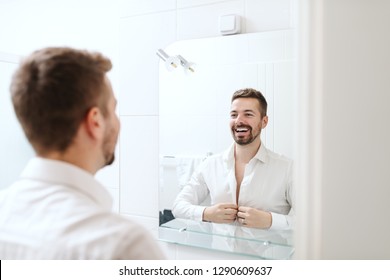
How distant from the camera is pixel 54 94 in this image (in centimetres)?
64

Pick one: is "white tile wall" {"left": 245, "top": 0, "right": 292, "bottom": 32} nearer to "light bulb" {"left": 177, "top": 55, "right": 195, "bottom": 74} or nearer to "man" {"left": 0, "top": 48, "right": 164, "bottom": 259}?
"light bulb" {"left": 177, "top": 55, "right": 195, "bottom": 74}

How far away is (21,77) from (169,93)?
69 cm

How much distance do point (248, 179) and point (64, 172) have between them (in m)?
0.71

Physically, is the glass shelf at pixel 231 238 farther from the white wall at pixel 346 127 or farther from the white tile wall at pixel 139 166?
the white wall at pixel 346 127

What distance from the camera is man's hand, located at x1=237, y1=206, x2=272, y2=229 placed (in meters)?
1.18

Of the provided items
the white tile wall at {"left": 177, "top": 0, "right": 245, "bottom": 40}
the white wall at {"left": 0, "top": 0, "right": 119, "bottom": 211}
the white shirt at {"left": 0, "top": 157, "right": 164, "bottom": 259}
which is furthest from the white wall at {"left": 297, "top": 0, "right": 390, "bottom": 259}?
the white wall at {"left": 0, "top": 0, "right": 119, "bottom": 211}

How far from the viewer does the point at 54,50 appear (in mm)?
660

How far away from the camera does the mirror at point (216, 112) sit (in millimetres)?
1149

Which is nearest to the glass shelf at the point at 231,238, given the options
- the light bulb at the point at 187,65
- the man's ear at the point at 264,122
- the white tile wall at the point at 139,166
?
the white tile wall at the point at 139,166

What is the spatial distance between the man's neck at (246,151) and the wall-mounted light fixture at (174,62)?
31cm

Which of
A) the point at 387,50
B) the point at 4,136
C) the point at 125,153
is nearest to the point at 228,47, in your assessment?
the point at 125,153

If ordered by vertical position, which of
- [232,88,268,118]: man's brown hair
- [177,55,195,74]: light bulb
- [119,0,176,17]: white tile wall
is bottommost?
[232,88,268,118]: man's brown hair

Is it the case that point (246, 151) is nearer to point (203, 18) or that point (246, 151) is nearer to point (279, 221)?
point (279, 221)
